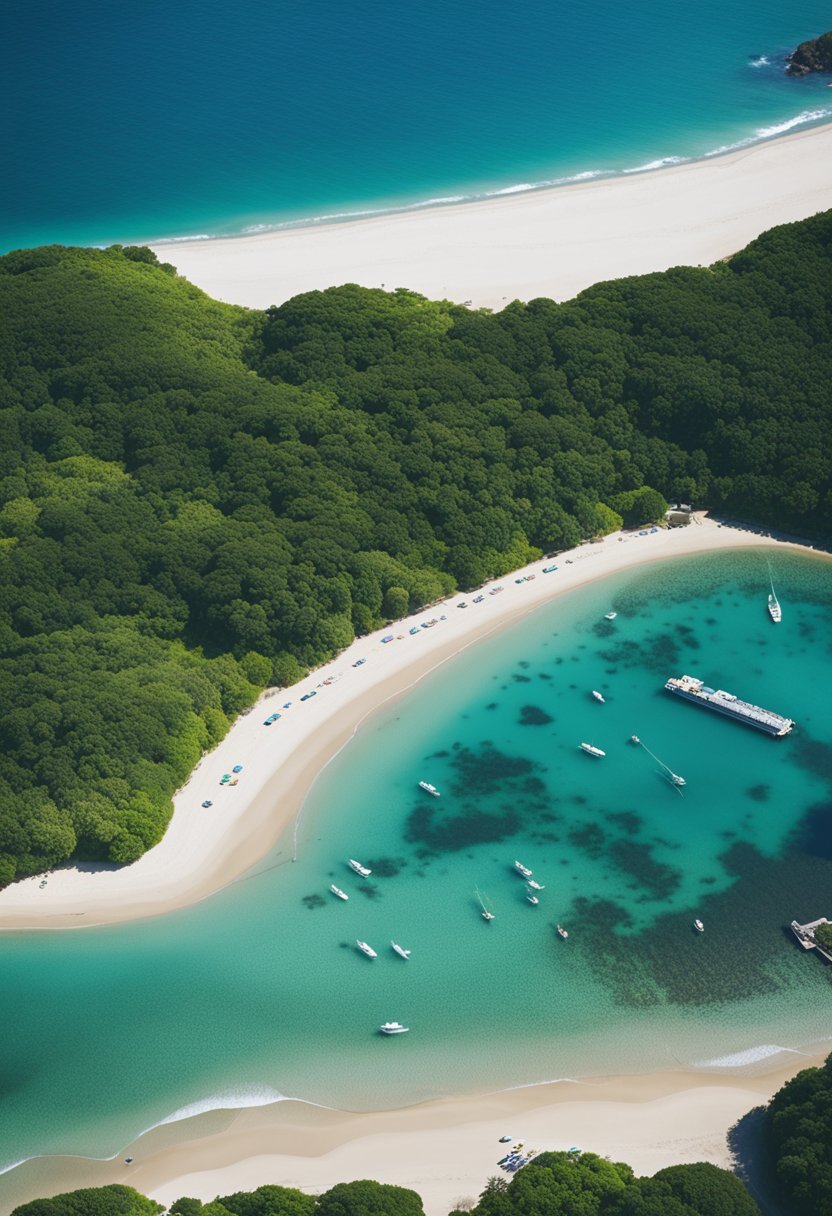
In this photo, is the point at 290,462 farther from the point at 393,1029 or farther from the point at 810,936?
the point at 810,936

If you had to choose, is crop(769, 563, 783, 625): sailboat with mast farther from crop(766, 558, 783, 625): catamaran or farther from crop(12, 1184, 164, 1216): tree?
crop(12, 1184, 164, 1216): tree

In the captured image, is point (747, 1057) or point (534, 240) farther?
point (534, 240)

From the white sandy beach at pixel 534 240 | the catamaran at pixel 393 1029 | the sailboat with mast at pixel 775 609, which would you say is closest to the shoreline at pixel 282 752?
the sailboat with mast at pixel 775 609

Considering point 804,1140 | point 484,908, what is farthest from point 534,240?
point 804,1140

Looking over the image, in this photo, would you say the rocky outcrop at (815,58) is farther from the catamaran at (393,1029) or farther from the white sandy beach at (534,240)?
the catamaran at (393,1029)

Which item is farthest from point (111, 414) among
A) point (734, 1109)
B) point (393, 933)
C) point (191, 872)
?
point (734, 1109)

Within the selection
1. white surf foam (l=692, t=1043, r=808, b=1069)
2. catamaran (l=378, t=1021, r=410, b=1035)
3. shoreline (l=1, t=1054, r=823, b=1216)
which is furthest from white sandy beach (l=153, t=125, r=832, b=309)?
shoreline (l=1, t=1054, r=823, b=1216)

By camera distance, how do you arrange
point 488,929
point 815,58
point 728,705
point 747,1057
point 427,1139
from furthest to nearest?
point 815,58 → point 728,705 → point 488,929 → point 747,1057 → point 427,1139
